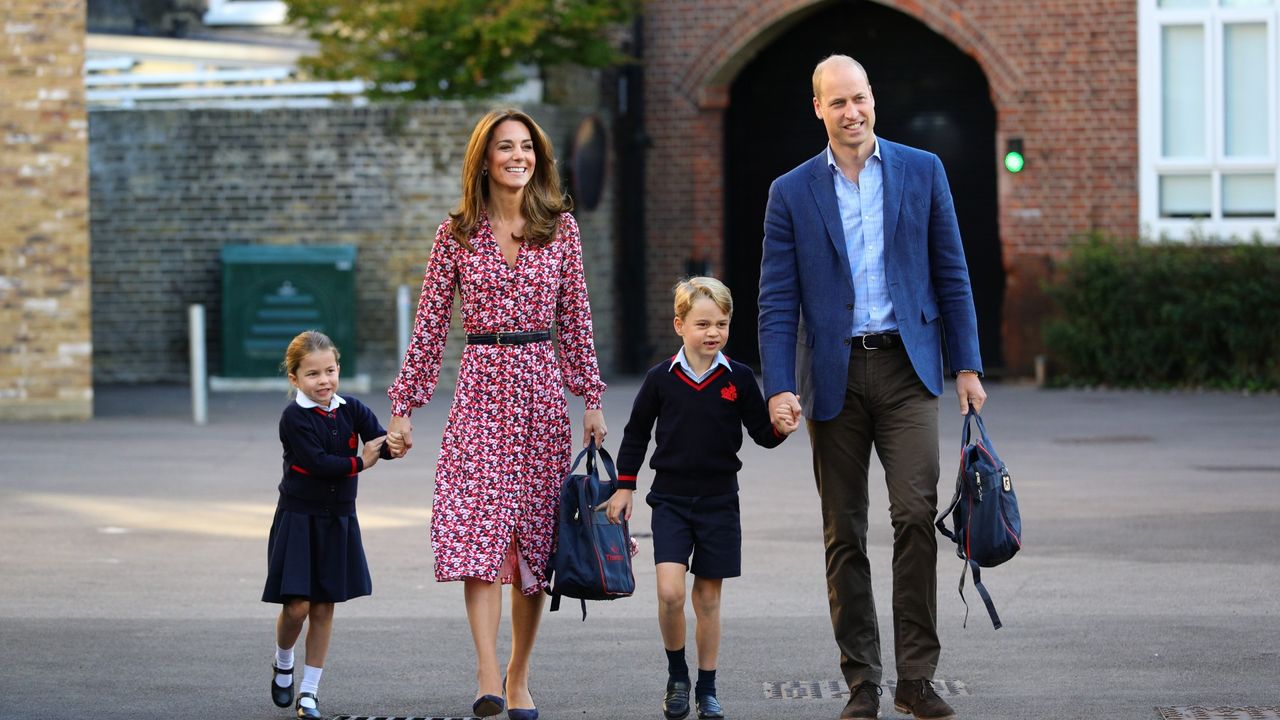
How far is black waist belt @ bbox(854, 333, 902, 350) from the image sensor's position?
600cm

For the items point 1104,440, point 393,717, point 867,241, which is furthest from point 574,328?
point 1104,440

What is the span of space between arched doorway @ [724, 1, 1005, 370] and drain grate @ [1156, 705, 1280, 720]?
50.3 feet

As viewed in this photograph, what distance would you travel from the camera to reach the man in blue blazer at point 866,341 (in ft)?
19.5

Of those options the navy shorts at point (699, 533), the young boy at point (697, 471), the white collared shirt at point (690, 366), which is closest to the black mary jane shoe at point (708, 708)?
the young boy at point (697, 471)

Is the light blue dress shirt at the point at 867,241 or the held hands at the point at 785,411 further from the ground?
the light blue dress shirt at the point at 867,241

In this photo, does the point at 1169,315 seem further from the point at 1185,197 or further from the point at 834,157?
the point at 834,157

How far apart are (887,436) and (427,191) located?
14.1 m

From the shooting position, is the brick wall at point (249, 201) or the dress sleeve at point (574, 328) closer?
the dress sleeve at point (574, 328)

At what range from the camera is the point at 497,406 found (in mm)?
6145

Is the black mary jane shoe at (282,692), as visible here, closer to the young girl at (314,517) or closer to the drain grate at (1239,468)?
the young girl at (314,517)

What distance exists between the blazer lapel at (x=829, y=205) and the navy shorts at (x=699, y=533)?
0.85m

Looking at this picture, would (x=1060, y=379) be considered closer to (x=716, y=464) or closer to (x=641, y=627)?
(x=641, y=627)

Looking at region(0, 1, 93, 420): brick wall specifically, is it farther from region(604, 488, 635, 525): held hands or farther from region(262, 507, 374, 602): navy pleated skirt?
region(604, 488, 635, 525): held hands

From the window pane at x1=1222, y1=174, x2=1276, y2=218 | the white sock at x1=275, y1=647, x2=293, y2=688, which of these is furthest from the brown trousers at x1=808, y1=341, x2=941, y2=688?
the window pane at x1=1222, y1=174, x2=1276, y2=218
